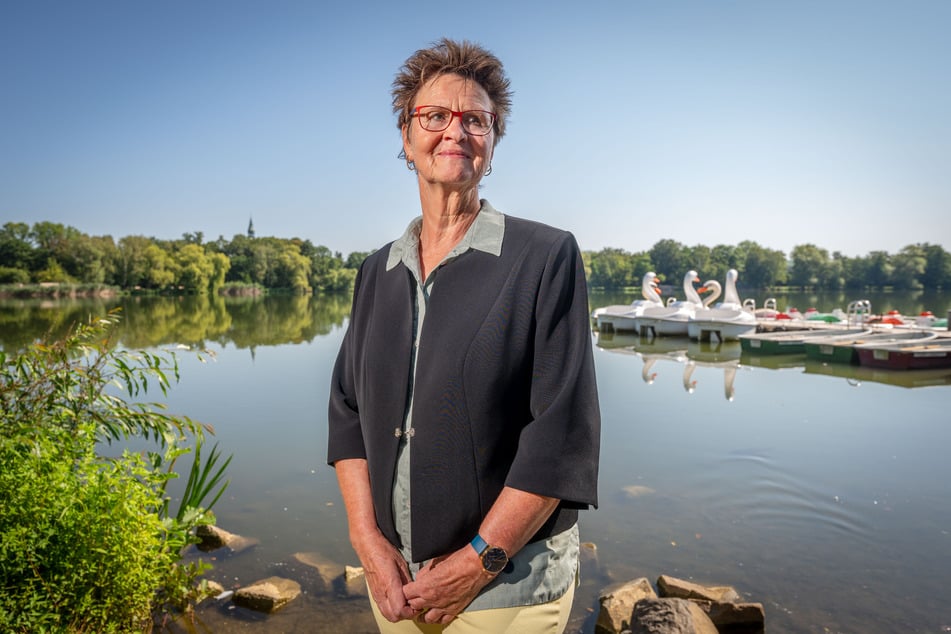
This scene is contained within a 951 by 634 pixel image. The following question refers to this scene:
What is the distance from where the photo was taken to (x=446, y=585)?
128cm

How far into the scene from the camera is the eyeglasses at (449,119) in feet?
4.65

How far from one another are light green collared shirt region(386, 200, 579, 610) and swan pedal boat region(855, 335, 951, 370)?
1835 cm

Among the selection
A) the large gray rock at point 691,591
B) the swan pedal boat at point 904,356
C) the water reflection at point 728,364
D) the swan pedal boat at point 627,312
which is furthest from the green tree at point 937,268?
the large gray rock at point 691,591

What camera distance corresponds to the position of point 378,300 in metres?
1.50

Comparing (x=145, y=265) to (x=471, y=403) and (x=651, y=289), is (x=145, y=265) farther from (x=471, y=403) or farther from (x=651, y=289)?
(x=471, y=403)

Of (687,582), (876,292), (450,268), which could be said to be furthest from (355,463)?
(876,292)

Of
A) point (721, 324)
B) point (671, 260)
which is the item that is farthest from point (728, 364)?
point (671, 260)

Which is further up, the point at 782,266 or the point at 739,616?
the point at 782,266

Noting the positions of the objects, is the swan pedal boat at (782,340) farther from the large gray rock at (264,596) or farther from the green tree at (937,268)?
the green tree at (937,268)

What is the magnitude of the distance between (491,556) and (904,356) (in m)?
18.7

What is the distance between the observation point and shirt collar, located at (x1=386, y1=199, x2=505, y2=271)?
4.51 feet

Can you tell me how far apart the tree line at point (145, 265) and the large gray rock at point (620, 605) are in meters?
66.0

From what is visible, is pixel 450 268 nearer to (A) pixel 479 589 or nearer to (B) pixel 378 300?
(B) pixel 378 300

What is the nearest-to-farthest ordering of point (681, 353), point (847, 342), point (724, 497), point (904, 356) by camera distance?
point (724, 497) < point (904, 356) < point (847, 342) < point (681, 353)
